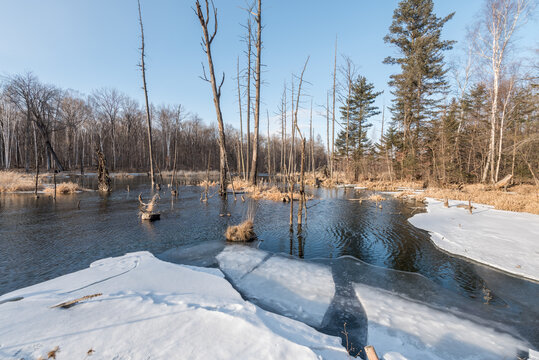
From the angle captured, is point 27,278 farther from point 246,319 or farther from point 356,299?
point 356,299

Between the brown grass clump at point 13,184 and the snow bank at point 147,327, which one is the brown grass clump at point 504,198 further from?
the brown grass clump at point 13,184

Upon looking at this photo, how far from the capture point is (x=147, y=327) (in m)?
2.23

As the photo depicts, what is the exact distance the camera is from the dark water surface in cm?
412

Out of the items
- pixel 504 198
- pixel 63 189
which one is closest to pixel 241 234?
pixel 504 198

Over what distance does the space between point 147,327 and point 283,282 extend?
257cm

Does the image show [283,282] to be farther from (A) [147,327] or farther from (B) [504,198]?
(B) [504,198]

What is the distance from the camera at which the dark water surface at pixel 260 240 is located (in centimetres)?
412

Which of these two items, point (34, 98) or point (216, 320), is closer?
point (216, 320)

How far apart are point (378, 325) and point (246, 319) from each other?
1.94 meters

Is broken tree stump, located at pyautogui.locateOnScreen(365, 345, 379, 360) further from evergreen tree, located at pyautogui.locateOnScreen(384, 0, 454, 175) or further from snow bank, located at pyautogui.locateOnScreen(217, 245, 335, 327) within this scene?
evergreen tree, located at pyautogui.locateOnScreen(384, 0, 454, 175)

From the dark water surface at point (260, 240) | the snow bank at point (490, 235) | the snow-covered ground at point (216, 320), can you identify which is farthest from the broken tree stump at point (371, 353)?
the snow bank at point (490, 235)

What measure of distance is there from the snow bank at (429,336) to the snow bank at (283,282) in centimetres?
78

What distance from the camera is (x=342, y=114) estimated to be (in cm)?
3019

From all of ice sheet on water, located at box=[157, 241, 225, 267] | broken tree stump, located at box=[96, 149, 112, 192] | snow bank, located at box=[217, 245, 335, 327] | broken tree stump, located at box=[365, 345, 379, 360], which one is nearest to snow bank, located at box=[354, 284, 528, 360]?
snow bank, located at box=[217, 245, 335, 327]
